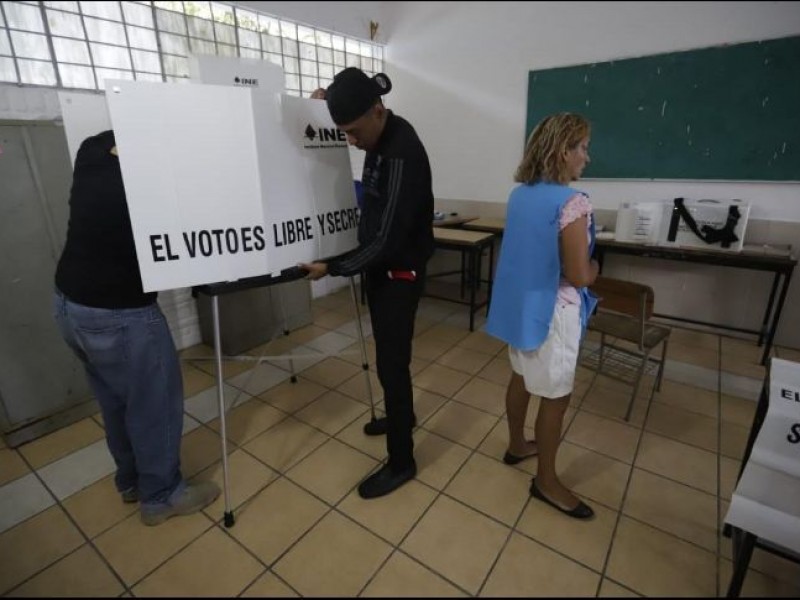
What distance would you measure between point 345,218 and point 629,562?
167 cm

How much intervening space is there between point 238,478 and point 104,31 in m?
2.60

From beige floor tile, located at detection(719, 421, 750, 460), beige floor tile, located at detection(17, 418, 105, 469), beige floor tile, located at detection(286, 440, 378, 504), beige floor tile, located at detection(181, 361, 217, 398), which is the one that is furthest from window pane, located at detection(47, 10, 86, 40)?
beige floor tile, located at detection(719, 421, 750, 460)

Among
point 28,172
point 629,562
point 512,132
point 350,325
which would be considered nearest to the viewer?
point 629,562

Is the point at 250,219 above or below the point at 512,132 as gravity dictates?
below

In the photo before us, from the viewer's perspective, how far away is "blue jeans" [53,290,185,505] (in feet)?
4.48

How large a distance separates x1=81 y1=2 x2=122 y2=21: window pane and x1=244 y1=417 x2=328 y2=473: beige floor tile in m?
2.52

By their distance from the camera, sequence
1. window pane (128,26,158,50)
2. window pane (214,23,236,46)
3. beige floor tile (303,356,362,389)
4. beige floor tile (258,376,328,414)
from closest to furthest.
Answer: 1. beige floor tile (258,376,328,414)
2. window pane (128,26,158,50)
3. beige floor tile (303,356,362,389)
4. window pane (214,23,236,46)

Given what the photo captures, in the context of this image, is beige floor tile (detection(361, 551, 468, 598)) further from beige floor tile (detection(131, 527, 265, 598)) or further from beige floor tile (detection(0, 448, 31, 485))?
beige floor tile (detection(0, 448, 31, 485))

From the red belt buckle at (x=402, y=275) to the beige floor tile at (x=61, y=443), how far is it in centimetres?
181

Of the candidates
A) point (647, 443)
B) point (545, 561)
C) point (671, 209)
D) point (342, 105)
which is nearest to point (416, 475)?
point (545, 561)

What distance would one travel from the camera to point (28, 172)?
1.97m

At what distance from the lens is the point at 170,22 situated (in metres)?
2.68

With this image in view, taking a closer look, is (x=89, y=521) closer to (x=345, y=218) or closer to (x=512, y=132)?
(x=345, y=218)

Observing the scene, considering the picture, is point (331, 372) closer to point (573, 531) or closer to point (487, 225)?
point (573, 531)
